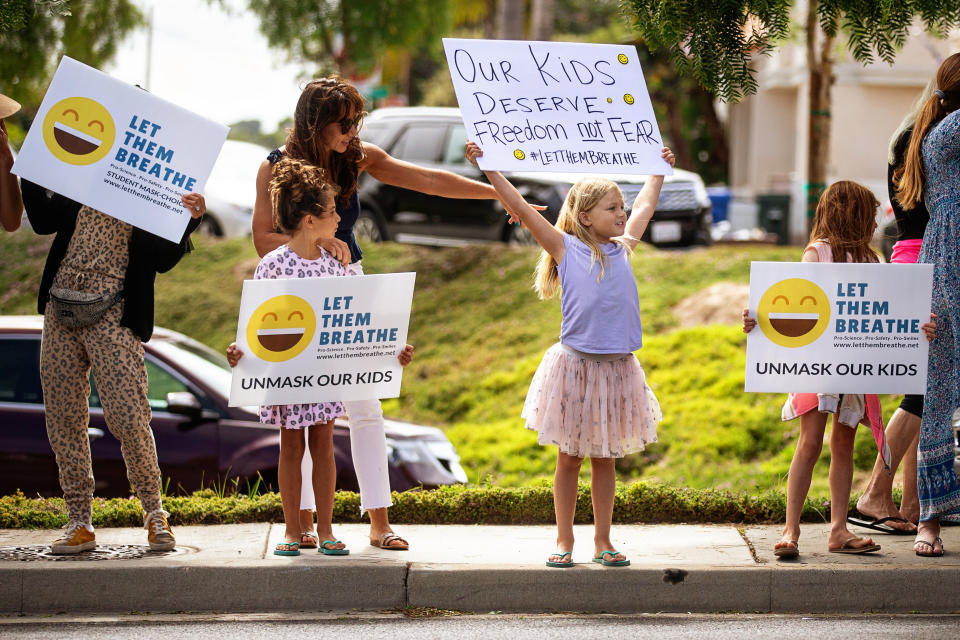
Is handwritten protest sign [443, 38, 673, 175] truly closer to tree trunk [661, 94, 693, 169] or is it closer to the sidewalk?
the sidewalk

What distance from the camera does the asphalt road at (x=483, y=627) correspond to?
481 cm

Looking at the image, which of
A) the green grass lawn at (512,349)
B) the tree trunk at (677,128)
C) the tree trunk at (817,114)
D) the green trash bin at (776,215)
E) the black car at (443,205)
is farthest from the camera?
the tree trunk at (677,128)

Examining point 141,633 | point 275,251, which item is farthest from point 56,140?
point 141,633

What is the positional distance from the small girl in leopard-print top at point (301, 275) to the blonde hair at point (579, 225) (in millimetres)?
713

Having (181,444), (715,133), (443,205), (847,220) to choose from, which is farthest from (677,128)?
(847,220)

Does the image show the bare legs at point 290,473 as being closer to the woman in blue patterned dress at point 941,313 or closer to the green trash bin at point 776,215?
the woman in blue patterned dress at point 941,313

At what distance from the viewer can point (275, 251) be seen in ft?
18.2

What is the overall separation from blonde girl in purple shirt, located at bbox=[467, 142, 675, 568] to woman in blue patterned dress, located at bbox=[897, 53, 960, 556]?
133 centimetres

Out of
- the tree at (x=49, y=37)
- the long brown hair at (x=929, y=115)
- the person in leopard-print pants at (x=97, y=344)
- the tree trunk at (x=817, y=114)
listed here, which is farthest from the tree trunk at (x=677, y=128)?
the person in leopard-print pants at (x=97, y=344)

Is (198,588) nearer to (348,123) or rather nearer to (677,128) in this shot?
(348,123)

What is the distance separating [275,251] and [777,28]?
2820 millimetres

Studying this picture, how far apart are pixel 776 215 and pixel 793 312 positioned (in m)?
17.9

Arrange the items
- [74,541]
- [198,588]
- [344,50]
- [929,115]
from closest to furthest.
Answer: [198,588], [74,541], [929,115], [344,50]

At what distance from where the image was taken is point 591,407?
5379 millimetres
